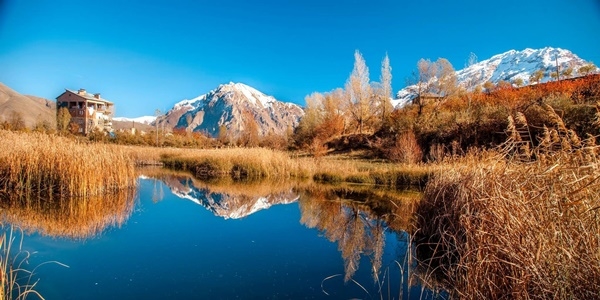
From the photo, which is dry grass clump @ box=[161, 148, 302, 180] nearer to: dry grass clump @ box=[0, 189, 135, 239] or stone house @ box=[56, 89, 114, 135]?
dry grass clump @ box=[0, 189, 135, 239]

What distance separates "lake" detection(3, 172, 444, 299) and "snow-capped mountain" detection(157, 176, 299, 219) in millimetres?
76

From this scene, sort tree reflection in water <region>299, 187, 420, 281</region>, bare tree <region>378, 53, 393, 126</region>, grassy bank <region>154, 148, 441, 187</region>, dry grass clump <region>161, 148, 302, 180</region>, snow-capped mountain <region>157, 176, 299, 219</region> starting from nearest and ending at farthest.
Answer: tree reflection in water <region>299, 187, 420, 281</region> < snow-capped mountain <region>157, 176, 299, 219</region> < grassy bank <region>154, 148, 441, 187</region> < dry grass clump <region>161, 148, 302, 180</region> < bare tree <region>378, 53, 393, 126</region>

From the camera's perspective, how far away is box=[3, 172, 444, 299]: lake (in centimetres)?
363

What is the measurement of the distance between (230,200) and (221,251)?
4.76 meters

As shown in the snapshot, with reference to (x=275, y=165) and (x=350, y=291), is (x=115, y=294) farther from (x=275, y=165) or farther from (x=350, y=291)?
(x=275, y=165)

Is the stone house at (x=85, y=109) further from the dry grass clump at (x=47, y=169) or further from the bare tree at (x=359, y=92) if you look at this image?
the dry grass clump at (x=47, y=169)

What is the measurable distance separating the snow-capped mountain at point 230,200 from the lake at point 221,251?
0.08m

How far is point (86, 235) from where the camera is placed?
536cm

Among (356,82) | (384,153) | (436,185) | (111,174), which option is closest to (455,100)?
(356,82)

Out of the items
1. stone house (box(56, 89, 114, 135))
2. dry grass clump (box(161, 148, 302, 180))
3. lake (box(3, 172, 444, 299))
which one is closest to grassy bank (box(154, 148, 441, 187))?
dry grass clump (box(161, 148, 302, 180))

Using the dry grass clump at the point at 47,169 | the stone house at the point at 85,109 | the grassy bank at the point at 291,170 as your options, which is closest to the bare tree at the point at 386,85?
the grassy bank at the point at 291,170

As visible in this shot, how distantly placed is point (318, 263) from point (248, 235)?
1872 millimetres

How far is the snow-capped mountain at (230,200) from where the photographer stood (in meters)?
8.23

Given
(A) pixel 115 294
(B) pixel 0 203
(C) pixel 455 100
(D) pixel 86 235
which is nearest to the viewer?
(A) pixel 115 294
